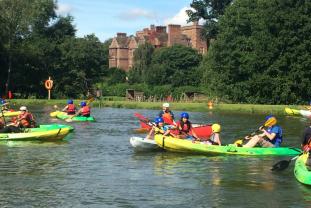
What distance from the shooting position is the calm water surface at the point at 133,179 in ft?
41.0

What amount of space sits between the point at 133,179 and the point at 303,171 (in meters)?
4.32

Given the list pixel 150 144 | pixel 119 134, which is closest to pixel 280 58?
pixel 119 134

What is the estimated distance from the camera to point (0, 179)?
48.7 ft

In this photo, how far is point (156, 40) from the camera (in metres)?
117

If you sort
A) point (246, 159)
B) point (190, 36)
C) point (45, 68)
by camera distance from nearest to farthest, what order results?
1. point (246, 159)
2. point (45, 68)
3. point (190, 36)

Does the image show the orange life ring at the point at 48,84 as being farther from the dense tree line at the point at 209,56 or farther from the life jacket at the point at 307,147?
the life jacket at the point at 307,147

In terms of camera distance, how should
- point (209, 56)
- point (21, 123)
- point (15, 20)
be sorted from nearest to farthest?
point (21, 123), point (209, 56), point (15, 20)

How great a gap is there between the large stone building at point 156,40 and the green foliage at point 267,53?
163ft

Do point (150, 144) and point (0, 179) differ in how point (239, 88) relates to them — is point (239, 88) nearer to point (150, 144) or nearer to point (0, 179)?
point (150, 144)

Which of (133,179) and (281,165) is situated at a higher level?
(281,165)

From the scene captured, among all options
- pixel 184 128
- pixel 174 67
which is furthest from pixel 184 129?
pixel 174 67

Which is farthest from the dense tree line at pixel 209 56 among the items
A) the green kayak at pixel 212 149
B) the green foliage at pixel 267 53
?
the green kayak at pixel 212 149

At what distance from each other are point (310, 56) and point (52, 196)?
44777 mm

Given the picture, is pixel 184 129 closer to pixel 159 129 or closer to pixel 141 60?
pixel 159 129
